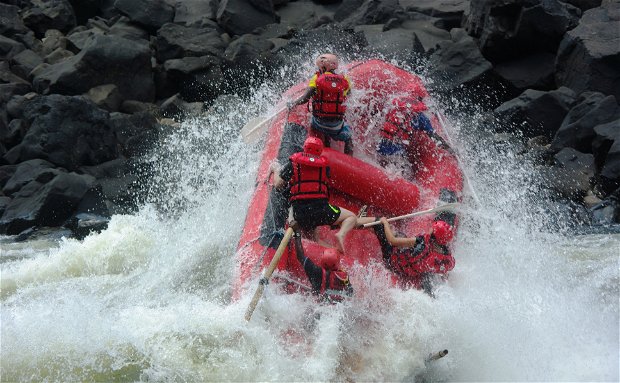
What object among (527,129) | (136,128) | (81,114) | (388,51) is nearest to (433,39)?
(388,51)

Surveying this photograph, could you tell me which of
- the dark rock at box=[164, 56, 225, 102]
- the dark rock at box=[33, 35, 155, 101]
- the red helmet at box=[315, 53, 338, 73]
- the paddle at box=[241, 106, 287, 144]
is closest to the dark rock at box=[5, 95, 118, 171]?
the dark rock at box=[33, 35, 155, 101]

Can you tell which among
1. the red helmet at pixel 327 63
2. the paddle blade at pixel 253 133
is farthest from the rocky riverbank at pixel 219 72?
the red helmet at pixel 327 63

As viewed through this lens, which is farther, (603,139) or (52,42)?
(52,42)

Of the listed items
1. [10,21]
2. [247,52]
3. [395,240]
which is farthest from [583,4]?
[10,21]

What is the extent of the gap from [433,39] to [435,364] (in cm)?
841

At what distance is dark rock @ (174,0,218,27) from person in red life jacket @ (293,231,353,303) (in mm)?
9423

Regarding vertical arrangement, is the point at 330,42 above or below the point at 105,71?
below

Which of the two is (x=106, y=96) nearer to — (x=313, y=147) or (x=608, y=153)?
(x=313, y=147)

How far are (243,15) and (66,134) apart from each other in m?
5.11

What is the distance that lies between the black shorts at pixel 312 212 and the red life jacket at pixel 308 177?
0.14 feet

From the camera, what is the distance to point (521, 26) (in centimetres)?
1109

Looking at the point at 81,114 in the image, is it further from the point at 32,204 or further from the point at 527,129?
the point at 527,129

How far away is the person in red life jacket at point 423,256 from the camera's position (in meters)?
5.07

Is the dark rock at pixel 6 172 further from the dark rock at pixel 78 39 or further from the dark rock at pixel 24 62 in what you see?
the dark rock at pixel 78 39
